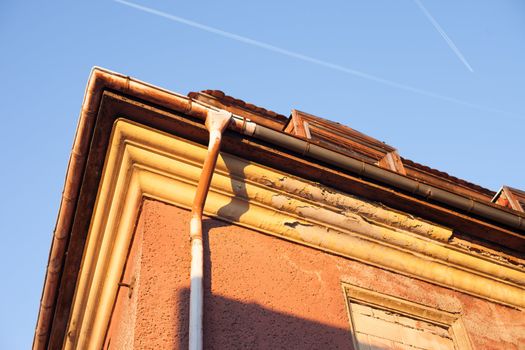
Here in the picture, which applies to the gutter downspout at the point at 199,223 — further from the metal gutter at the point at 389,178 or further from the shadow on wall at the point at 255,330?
the metal gutter at the point at 389,178

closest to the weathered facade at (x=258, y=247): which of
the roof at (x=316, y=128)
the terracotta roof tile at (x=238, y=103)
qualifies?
the roof at (x=316, y=128)

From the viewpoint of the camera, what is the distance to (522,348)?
4.54m

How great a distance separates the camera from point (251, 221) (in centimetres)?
419

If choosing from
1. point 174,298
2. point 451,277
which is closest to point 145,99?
point 174,298

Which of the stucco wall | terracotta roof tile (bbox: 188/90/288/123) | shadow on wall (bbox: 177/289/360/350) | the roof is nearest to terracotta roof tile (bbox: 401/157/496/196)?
the roof

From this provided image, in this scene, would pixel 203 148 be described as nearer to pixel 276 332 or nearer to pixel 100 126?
pixel 100 126

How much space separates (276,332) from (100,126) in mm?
1725

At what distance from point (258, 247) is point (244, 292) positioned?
1.43 feet

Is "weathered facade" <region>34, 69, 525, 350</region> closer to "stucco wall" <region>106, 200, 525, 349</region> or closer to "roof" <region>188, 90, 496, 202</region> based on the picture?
"stucco wall" <region>106, 200, 525, 349</region>

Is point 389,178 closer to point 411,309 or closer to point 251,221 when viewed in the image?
point 411,309

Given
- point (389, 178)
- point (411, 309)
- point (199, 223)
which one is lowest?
point (411, 309)

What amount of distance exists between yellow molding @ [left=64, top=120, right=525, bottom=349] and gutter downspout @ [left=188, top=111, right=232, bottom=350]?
22cm

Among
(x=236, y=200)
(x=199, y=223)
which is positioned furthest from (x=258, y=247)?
(x=199, y=223)

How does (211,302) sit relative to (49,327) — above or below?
below
